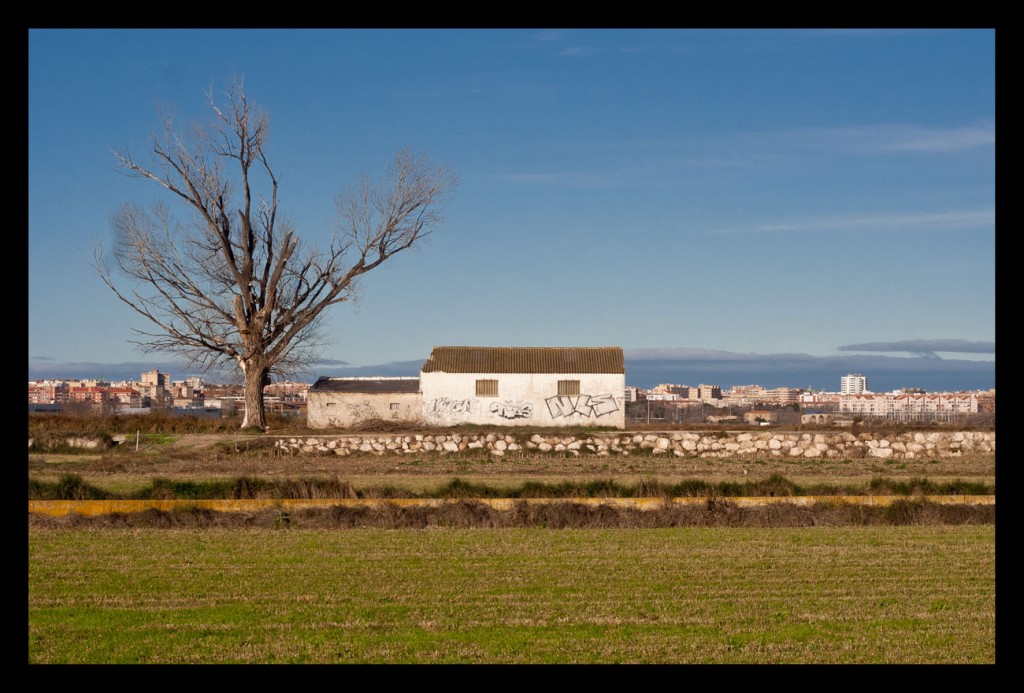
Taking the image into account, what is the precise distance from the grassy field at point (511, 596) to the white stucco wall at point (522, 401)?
3270 centimetres

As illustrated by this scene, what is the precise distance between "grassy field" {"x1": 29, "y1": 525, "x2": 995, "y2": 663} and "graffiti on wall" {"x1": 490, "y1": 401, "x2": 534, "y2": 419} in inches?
1291

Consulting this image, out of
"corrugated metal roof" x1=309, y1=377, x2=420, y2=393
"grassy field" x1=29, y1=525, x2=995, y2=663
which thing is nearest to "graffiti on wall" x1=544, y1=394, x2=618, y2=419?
"corrugated metal roof" x1=309, y1=377, x2=420, y2=393

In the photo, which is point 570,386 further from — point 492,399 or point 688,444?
point 688,444

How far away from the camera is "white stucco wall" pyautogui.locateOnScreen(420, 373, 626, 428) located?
48.0 m

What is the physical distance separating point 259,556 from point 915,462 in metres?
24.5

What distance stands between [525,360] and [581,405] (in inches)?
141

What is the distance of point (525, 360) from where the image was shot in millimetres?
49438

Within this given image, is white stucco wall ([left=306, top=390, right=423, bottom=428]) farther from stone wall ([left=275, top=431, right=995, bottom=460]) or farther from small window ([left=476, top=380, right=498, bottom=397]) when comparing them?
stone wall ([left=275, top=431, right=995, bottom=460])

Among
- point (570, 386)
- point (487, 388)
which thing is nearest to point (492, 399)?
point (487, 388)

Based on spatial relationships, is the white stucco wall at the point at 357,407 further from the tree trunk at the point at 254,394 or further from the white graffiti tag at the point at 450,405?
the tree trunk at the point at 254,394
